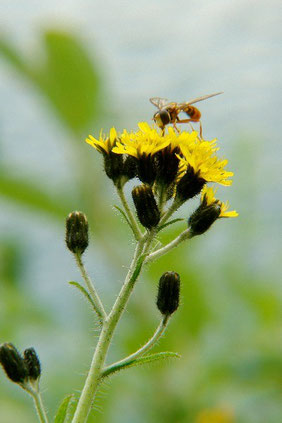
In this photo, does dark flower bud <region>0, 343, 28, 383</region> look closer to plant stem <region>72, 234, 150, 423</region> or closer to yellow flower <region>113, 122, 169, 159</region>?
plant stem <region>72, 234, 150, 423</region>

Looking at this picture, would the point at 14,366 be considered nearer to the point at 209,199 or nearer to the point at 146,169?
the point at 146,169

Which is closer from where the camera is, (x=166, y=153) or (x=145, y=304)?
(x=166, y=153)

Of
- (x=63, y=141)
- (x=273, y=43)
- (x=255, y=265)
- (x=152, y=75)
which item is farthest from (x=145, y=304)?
(x=273, y=43)

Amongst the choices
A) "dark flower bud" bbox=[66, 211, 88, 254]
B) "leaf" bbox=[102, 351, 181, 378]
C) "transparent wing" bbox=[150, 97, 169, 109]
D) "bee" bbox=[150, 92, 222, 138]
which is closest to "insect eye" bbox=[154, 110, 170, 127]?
"bee" bbox=[150, 92, 222, 138]

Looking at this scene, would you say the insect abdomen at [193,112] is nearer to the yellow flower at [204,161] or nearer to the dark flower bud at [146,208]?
the yellow flower at [204,161]

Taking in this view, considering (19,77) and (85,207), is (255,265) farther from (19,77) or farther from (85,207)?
(19,77)

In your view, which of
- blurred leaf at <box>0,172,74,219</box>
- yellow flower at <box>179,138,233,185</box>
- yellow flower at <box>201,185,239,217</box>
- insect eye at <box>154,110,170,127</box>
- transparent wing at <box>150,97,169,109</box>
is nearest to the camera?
yellow flower at <box>179,138,233,185</box>

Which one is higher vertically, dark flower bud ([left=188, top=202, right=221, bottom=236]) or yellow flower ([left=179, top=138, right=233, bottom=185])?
yellow flower ([left=179, top=138, right=233, bottom=185])
